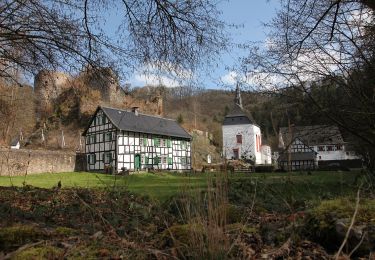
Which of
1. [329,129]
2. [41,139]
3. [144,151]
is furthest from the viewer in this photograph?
[41,139]

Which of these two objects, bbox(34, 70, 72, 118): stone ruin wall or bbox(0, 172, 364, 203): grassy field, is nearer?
bbox(0, 172, 364, 203): grassy field

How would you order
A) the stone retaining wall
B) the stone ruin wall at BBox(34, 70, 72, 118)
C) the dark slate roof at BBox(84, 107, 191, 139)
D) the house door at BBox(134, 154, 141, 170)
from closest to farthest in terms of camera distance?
the stone ruin wall at BBox(34, 70, 72, 118), the stone retaining wall, the dark slate roof at BBox(84, 107, 191, 139), the house door at BBox(134, 154, 141, 170)


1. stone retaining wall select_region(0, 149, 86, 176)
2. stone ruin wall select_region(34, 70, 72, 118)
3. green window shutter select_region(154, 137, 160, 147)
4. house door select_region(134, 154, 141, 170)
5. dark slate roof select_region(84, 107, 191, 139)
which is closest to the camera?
stone ruin wall select_region(34, 70, 72, 118)

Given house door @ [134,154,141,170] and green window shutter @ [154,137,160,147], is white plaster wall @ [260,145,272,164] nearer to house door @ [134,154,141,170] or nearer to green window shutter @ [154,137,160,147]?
green window shutter @ [154,137,160,147]

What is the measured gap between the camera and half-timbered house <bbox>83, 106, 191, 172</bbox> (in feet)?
127

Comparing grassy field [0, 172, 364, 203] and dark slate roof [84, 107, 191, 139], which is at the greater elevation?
dark slate roof [84, 107, 191, 139]

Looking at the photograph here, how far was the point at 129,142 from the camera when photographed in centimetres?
3903

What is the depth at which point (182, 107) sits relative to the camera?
4836mm

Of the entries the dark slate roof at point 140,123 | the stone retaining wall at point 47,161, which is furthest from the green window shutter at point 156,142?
the stone retaining wall at point 47,161

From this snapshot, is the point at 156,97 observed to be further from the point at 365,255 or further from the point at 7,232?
the point at 365,255

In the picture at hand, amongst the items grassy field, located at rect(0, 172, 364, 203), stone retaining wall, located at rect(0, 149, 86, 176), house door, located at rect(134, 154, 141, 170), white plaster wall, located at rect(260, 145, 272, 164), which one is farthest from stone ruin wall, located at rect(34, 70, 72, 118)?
white plaster wall, located at rect(260, 145, 272, 164)

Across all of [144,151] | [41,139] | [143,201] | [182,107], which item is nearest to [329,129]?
[143,201]

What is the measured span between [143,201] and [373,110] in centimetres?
548

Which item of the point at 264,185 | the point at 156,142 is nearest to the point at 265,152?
the point at 156,142
